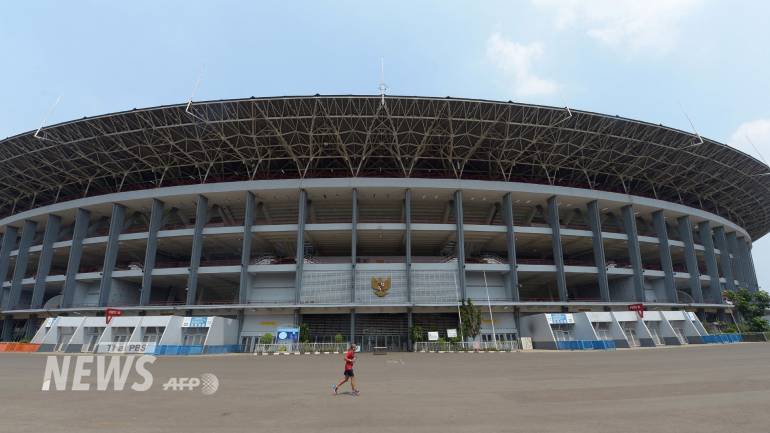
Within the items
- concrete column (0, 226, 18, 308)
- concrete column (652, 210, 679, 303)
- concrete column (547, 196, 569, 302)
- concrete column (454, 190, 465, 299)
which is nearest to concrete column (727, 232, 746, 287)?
concrete column (652, 210, 679, 303)

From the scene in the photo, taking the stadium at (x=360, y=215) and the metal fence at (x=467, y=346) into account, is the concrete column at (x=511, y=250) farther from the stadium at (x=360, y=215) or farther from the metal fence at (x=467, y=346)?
the metal fence at (x=467, y=346)

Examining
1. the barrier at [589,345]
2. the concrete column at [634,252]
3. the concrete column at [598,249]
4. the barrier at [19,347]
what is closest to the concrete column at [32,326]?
the barrier at [19,347]

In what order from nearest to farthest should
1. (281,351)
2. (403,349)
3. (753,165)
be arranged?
(281,351) → (403,349) → (753,165)

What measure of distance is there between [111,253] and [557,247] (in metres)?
48.0

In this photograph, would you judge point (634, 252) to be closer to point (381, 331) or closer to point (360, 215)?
point (381, 331)

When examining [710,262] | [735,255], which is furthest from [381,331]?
[735,255]

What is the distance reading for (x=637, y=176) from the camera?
4738 cm

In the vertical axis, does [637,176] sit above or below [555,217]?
above

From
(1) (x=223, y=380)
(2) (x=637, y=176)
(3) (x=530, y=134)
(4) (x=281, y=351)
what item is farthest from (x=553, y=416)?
(2) (x=637, y=176)

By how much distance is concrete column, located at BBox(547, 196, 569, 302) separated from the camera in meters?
40.0

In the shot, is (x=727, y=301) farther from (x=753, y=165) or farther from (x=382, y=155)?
(x=382, y=155)

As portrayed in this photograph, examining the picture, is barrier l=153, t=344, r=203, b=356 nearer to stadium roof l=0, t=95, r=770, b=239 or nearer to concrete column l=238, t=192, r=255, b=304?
concrete column l=238, t=192, r=255, b=304

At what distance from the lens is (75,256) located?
4409 cm

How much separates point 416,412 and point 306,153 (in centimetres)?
3649
